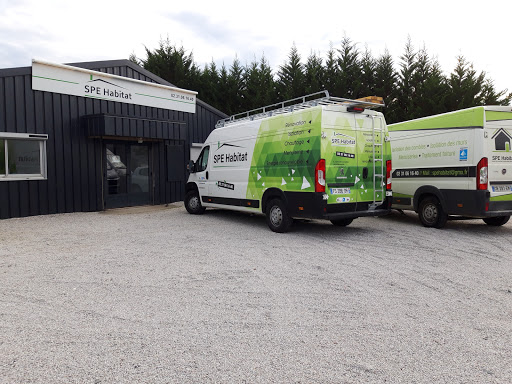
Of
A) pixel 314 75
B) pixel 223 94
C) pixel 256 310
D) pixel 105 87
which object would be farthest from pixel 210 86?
pixel 256 310

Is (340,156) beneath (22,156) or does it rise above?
beneath

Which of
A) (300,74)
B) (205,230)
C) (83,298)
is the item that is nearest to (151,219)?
(205,230)

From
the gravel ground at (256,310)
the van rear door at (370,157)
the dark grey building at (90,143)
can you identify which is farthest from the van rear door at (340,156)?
the dark grey building at (90,143)

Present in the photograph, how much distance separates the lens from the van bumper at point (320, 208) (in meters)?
7.23

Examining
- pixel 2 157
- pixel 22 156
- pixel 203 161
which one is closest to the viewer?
pixel 2 157

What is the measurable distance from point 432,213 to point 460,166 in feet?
4.06

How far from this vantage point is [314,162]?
7.25m

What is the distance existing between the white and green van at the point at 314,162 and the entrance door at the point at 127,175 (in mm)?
4968

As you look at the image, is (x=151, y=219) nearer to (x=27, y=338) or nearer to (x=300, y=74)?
(x=27, y=338)

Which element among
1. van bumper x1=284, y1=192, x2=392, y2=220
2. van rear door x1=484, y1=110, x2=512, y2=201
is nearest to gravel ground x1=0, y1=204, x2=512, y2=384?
van bumper x1=284, y1=192, x2=392, y2=220

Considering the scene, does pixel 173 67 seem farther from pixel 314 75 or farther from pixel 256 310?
pixel 256 310

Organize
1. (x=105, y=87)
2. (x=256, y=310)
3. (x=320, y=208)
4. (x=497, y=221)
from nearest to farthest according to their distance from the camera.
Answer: (x=256, y=310), (x=320, y=208), (x=497, y=221), (x=105, y=87)

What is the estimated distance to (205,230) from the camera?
8.48 meters

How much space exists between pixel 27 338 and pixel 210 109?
42.9 feet
